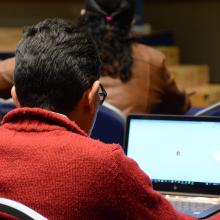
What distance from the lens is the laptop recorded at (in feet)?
6.72

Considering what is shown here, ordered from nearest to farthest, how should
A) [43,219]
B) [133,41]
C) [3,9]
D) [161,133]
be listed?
[43,219] < [161,133] < [133,41] < [3,9]

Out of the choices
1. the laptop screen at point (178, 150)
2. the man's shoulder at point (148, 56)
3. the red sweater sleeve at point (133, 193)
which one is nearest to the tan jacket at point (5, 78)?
the man's shoulder at point (148, 56)

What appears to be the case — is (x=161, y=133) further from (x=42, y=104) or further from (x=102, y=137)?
(x=42, y=104)

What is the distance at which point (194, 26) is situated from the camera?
765cm

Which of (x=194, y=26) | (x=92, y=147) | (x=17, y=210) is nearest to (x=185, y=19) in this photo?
(x=194, y=26)

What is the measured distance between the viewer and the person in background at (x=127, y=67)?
9.82ft

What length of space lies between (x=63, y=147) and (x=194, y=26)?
21.4ft

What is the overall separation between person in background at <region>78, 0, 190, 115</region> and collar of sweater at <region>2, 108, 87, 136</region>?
63.3 inches

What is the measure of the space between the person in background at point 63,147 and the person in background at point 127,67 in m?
1.51

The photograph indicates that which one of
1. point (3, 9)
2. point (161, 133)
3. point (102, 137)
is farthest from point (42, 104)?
point (3, 9)

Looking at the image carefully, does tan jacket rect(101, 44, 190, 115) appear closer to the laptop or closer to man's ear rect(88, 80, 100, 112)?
the laptop

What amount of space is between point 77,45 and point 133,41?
170cm

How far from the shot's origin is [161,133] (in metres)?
2.11

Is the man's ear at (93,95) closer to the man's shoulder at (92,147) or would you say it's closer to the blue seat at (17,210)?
the man's shoulder at (92,147)
